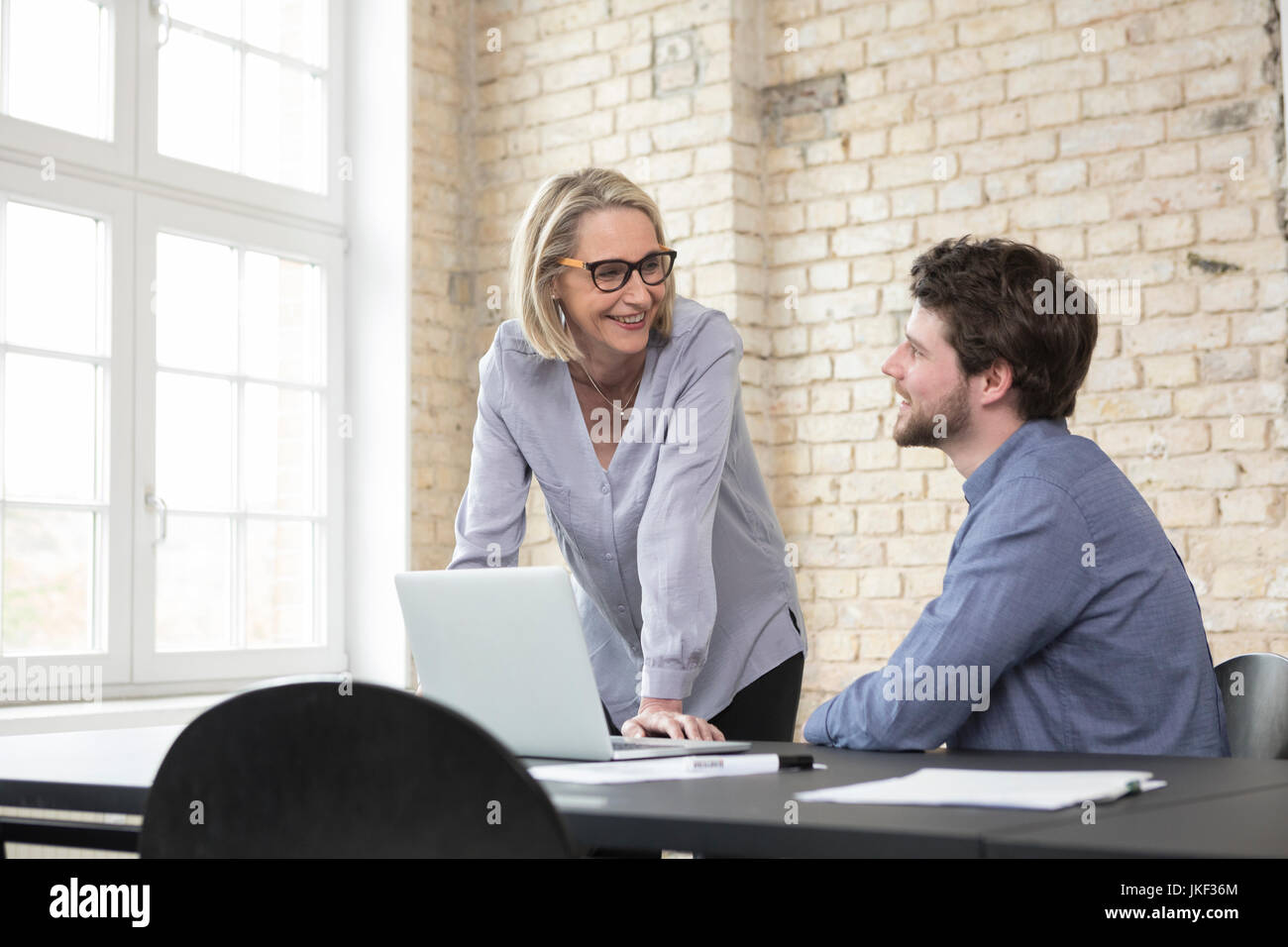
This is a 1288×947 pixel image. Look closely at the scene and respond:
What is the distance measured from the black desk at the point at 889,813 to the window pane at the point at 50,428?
2.45 m

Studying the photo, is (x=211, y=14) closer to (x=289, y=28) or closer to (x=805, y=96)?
(x=289, y=28)

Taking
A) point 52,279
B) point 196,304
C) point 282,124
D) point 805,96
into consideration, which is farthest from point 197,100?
point 805,96

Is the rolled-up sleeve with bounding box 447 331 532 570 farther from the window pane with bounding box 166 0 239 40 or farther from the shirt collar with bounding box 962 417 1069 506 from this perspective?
the window pane with bounding box 166 0 239 40

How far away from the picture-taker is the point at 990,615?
5.05ft

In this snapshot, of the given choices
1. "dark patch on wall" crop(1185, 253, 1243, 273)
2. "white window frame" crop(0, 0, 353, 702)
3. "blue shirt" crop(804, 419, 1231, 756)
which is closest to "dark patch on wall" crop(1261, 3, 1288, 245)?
"dark patch on wall" crop(1185, 253, 1243, 273)

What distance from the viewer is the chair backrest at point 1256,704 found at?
69.2 inches

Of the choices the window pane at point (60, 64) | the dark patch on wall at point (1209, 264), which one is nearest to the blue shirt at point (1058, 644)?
the dark patch on wall at point (1209, 264)

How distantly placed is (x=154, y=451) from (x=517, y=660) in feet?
9.34

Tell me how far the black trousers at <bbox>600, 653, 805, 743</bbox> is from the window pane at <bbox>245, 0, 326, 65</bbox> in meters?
3.22

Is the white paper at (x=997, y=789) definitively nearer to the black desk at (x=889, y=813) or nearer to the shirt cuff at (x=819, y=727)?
the black desk at (x=889, y=813)

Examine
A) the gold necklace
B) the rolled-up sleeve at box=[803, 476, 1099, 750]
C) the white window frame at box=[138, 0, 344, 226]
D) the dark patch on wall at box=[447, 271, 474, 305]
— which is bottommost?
the rolled-up sleeve at box=[803, 476, 1099, 750]

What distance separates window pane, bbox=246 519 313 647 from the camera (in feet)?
14.3

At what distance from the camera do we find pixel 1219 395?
139 inches

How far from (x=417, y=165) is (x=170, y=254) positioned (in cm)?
93
